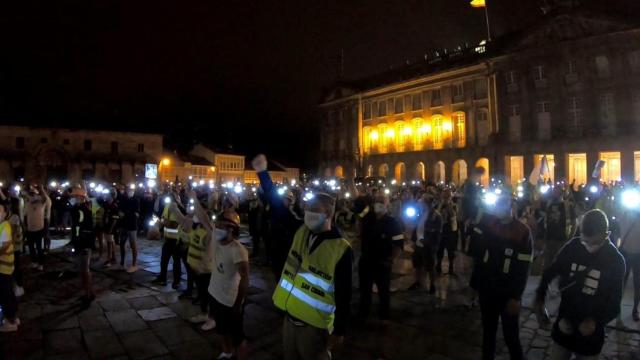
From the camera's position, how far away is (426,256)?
824 centimetres

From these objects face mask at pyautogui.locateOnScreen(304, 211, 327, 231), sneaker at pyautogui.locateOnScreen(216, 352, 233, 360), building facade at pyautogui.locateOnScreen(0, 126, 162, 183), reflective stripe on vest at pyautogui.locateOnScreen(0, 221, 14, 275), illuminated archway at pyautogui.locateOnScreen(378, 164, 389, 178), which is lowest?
sneaker at pyautogui.locateOnScreen(216, 352, 233, 360)

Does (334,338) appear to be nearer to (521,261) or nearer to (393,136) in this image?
(521,261)

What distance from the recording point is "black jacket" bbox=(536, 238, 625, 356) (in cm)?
340

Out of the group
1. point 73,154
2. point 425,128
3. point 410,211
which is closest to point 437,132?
point 425,128

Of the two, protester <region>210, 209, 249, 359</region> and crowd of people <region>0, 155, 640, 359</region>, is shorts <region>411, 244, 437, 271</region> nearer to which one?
crowd of people <region>0, 155, 640, 359</region>

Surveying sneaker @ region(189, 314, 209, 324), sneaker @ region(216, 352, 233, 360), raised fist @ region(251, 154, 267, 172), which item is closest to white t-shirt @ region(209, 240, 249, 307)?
sneaker @ region(216, 352, 233, 360)

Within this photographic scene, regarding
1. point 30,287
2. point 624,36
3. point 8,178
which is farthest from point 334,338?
point 8,178

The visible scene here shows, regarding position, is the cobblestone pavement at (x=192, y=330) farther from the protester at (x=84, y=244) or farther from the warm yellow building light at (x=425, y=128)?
the warm yellow building light at (x=425, y=128)

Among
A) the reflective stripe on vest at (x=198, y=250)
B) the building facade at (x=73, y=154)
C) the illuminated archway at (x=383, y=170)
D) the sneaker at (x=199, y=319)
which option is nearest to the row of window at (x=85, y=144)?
the building facade at (x=73, y=154)

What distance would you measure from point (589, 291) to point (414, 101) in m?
47.1

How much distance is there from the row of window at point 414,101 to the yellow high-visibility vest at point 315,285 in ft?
141

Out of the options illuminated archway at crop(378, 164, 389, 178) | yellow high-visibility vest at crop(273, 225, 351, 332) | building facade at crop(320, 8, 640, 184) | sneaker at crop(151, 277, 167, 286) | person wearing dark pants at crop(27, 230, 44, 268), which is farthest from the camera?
illuminated archway at crop(378, 164, 389, 178)

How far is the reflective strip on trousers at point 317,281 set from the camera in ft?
10.5

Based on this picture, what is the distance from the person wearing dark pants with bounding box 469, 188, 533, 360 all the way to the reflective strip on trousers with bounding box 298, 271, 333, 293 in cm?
207
